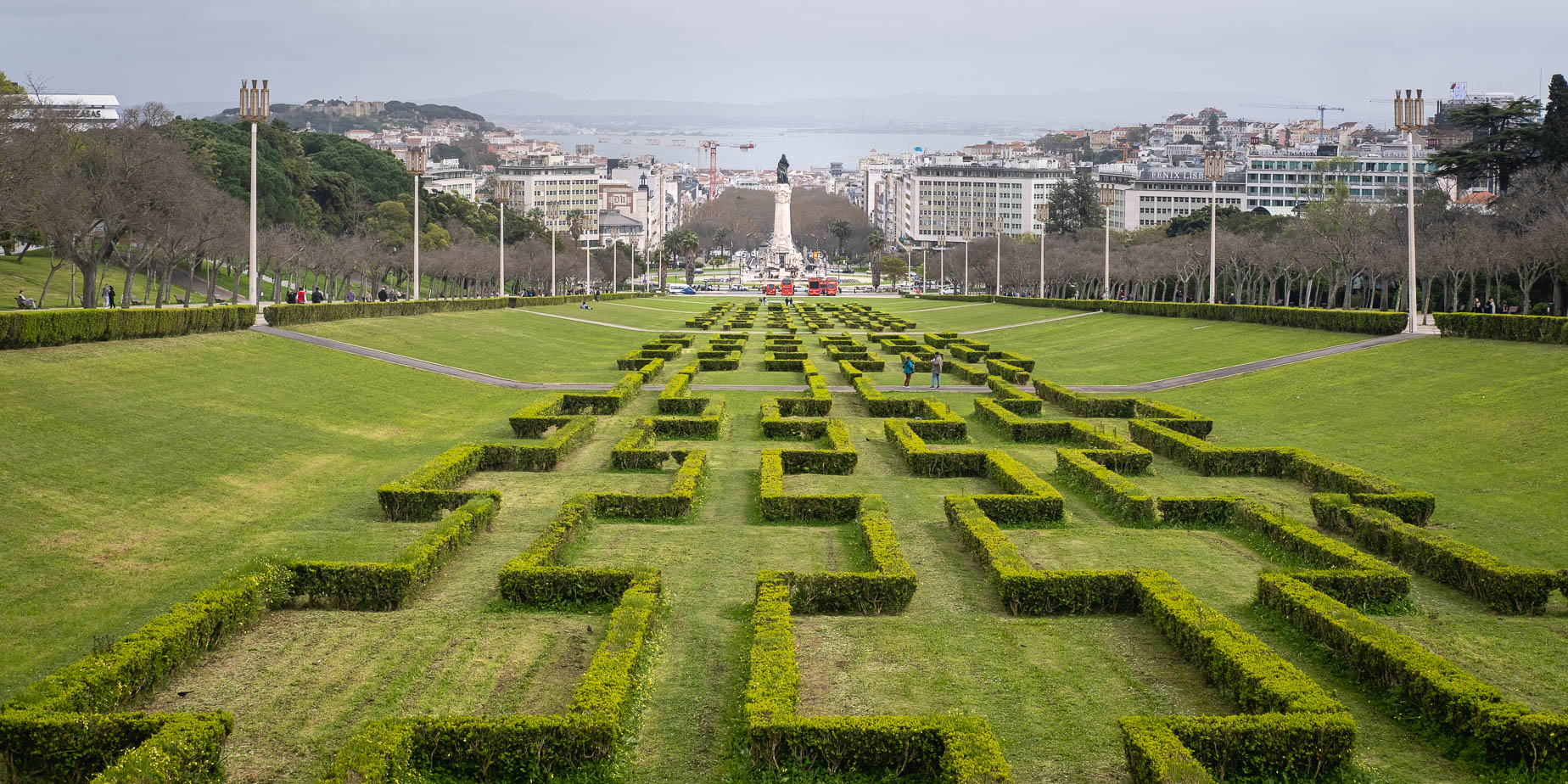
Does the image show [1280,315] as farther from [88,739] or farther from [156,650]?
[88,739]

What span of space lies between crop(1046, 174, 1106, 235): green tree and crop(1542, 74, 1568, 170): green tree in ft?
266

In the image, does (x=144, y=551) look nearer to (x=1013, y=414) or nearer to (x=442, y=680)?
(x=442, y=680)

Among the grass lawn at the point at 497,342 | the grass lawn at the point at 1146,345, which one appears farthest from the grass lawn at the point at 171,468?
the grass lawn at the point at 1146,345

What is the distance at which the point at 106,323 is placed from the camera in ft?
89.5

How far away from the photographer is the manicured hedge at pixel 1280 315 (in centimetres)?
3869

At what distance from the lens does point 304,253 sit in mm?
69250

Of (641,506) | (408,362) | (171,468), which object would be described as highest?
(408,362)

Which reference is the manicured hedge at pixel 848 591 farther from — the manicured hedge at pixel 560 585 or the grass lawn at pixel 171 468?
the grass lawn at pixel 171 468

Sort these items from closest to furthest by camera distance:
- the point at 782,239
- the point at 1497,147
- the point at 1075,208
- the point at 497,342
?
the point at 497,342 → the point at 1497,147 → the point at 782,239 → the point at 1075,208

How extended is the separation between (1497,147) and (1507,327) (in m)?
40.6

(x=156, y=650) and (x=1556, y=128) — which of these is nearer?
(x=156, y=650)

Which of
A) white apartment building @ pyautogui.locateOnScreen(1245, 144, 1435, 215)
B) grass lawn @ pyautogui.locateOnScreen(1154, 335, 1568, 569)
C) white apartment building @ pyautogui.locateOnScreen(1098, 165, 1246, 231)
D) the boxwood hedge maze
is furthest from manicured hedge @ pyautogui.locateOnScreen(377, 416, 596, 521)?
white apartment building @ pyautogui.locateOnScreen(1098, 165, 1246, 231)

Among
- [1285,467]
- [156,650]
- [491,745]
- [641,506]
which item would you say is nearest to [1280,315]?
[1285,467]

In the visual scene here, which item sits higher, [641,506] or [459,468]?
[459,468]
